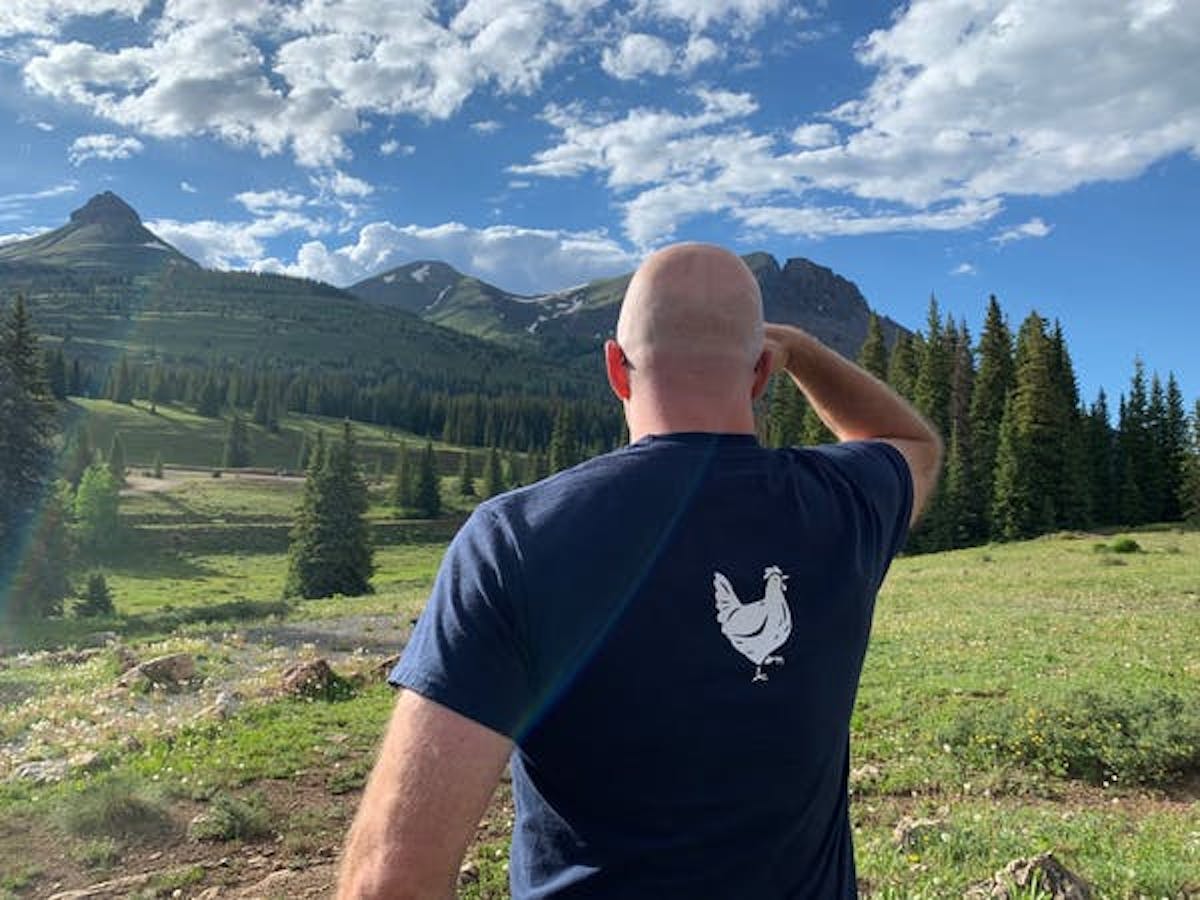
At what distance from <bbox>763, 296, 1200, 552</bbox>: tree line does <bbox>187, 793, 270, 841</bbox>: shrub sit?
65655 mm

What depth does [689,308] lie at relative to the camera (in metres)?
2.79

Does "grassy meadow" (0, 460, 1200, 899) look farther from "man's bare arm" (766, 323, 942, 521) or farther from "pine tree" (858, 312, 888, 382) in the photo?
"pine tree" (858, 312, 888, 382)

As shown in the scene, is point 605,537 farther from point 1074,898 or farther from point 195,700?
point 195,700

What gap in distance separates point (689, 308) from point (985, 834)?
6.80 m

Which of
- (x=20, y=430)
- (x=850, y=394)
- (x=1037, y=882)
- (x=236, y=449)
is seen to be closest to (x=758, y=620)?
(x=850, y=394)

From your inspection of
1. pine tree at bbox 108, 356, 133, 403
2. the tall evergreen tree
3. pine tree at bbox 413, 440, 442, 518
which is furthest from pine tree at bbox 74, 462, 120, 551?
pine tree at bbox 108, 356, 133, 403

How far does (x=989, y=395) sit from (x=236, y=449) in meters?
129

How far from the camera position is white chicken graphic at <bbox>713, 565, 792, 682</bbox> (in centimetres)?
249

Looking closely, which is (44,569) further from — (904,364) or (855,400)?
(904,364)

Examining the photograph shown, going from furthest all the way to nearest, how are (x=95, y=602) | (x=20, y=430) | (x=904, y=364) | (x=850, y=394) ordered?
(x=904, y=364), (x=95, y=602), (x=20, y=430), (x=850, y=394)

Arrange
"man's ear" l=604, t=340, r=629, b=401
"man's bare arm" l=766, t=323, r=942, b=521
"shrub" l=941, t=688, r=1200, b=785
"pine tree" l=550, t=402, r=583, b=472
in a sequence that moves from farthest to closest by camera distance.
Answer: "pine tree" l=550, t=402, r=583, b=472 < "shrub" l=941, t=688, r=1200, b=785 < "man's bare arm" l=766, t=323, r=942, b=521 < "man's ear" l=604, t=340, r=629, b=401

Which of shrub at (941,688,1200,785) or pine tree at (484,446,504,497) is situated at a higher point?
pine tree at (484,446,504,497)

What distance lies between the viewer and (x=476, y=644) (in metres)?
2.27

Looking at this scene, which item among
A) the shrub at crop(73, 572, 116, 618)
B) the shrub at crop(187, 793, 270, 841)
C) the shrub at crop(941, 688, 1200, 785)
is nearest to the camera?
the shrub at crop(187, 793, 270, 841)
